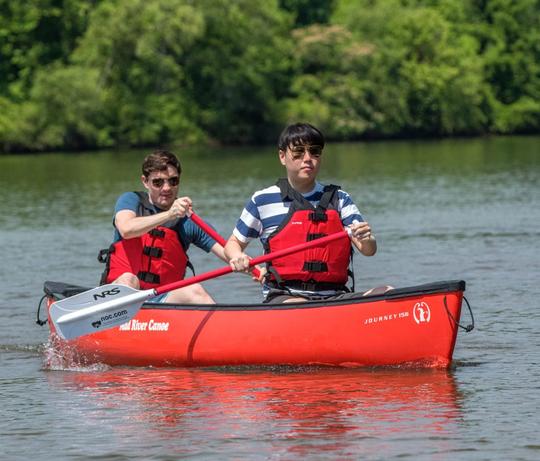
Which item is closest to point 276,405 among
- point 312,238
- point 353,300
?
point 353,300

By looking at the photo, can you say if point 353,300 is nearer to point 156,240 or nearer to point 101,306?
point 156,240

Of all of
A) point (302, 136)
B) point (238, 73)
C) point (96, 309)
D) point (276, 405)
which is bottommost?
A: point (276, 405)

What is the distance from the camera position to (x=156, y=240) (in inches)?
330

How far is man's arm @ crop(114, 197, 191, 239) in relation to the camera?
7789mm

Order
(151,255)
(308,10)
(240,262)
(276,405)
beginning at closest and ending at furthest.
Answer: (276,405) → (240,262) → (151,255) → (308,10)

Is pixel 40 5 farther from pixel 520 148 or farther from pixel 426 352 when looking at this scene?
pixel 426 352

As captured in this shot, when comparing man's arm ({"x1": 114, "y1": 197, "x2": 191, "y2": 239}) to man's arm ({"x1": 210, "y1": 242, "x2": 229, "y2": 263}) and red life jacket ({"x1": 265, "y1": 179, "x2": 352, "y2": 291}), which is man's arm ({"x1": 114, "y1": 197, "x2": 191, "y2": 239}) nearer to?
man's arm ({"x1": 210, "y1": 242, "x2": 229, "y2": 263})

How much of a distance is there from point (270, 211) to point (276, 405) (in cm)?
129

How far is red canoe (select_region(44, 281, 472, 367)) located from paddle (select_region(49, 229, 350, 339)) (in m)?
0.11

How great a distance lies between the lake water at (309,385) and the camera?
618 centimetres

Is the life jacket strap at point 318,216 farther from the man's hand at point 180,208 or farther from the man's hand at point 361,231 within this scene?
the man's hand at point 180,208

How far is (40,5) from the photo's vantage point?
53.9 metres

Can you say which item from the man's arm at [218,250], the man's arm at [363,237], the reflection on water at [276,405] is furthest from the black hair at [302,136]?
the reflection on water at [276,405]

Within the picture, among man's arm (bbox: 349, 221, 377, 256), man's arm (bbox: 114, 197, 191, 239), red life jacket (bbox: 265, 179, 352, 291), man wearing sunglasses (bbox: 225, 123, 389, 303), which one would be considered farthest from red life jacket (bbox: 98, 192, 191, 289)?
man's arm (bbox: 349, 221, 377, 256)
